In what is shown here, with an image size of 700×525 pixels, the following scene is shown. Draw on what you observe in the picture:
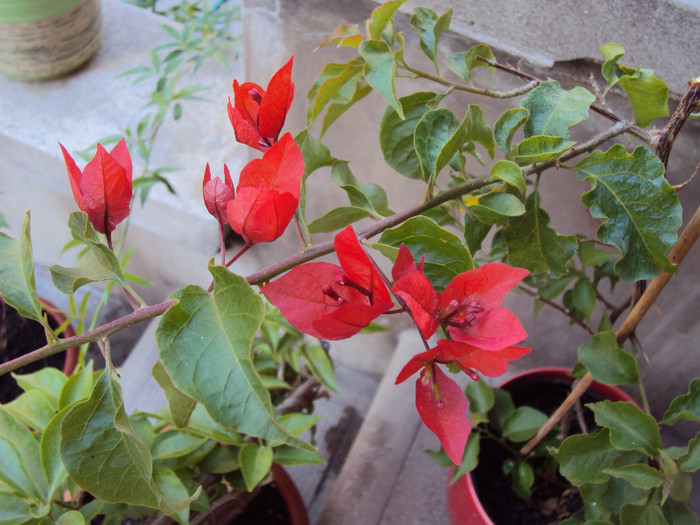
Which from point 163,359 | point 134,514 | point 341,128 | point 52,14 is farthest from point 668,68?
point 52,14

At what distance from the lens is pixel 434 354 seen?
1.08 ft

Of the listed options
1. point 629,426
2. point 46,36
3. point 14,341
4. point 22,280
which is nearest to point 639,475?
point 629,426

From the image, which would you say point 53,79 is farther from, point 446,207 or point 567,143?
point 567,143

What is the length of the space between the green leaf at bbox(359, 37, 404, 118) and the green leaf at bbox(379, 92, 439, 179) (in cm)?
6

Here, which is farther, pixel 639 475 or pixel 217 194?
pixel 639 475

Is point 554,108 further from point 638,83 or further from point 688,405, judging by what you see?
point 688,405

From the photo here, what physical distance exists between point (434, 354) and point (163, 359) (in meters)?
0.14

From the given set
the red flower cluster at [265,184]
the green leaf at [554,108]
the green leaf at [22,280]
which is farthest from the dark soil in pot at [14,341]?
the green leaf at [554,108]

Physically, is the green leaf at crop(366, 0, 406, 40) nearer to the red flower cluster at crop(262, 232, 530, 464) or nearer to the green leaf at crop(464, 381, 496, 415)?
the red flower cluster at crop(262, 232, 530, 464)

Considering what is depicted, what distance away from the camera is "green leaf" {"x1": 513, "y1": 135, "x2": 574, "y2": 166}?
409 millimetres

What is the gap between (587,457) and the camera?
21.6 inches

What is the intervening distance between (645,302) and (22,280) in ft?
1.68

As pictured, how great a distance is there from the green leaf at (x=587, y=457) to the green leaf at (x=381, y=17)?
39 centimetres

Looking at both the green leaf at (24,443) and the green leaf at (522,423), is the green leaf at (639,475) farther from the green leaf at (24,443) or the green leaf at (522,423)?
the green leaf at (24,443)
